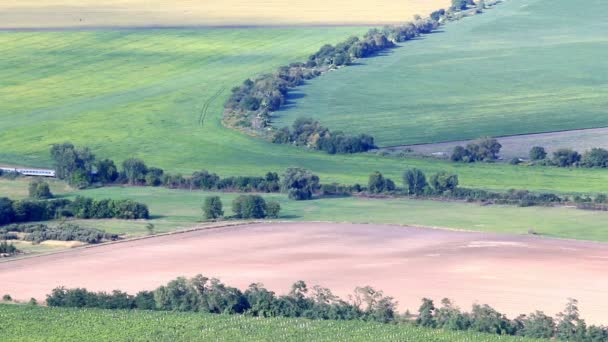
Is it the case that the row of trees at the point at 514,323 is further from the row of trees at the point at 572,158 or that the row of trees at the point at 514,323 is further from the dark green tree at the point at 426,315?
the row of trees at the point at 572,158

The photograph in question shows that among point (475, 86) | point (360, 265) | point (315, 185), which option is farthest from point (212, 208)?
point (475, 86)

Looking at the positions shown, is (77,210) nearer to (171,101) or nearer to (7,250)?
(7,250)

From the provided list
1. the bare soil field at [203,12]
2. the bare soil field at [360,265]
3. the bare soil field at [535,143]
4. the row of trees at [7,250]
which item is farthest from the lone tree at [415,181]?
the bare soil field at [203,12]

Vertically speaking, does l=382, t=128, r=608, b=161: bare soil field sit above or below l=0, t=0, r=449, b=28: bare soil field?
below

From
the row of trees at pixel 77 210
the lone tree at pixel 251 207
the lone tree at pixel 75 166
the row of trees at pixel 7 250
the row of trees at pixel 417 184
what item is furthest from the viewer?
the lone tree at pixel 75 166

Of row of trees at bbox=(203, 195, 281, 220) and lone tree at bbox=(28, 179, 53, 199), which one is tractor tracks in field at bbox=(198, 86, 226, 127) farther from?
row of trees at bbox=(203, 195, 281, 220)

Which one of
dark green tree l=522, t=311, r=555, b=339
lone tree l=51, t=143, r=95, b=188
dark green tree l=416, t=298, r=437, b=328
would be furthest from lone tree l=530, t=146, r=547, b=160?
dark green tree l=522, t=311, r=555, b=339
